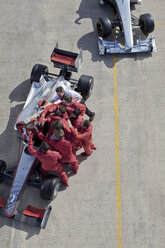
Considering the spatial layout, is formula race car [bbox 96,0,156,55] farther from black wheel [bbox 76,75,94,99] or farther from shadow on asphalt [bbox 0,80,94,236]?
shadow on asphalt [bbox 0,80,94,236]

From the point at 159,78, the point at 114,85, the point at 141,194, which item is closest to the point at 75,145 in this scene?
the point at 141,194

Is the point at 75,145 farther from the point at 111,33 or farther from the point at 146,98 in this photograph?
the point at 111,33

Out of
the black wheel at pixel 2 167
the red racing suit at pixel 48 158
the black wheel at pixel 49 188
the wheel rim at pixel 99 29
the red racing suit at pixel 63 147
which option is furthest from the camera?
the wheel rim at pixel 99 29

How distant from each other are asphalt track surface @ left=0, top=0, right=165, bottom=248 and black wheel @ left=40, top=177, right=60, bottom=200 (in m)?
0.60

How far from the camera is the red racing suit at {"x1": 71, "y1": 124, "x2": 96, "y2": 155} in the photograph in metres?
6.48

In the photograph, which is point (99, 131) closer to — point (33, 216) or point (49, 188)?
point (49, 188)

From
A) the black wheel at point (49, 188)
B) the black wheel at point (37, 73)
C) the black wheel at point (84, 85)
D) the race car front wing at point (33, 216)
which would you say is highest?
the black wheel at point (37, 73)

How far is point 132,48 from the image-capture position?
8945 mm

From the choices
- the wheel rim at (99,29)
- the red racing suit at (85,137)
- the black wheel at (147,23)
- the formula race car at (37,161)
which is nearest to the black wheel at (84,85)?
the formula race car at (37,161)

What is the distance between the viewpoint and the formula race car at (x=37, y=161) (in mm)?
6527

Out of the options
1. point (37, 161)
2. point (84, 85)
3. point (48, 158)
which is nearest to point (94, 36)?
point (84, 85)

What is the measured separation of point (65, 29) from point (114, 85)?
9.43ft

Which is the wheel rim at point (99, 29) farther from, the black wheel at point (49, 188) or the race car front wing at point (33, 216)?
the race car front wing at point (33, 216)

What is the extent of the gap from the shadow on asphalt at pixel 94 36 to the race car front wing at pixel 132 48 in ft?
0.82
